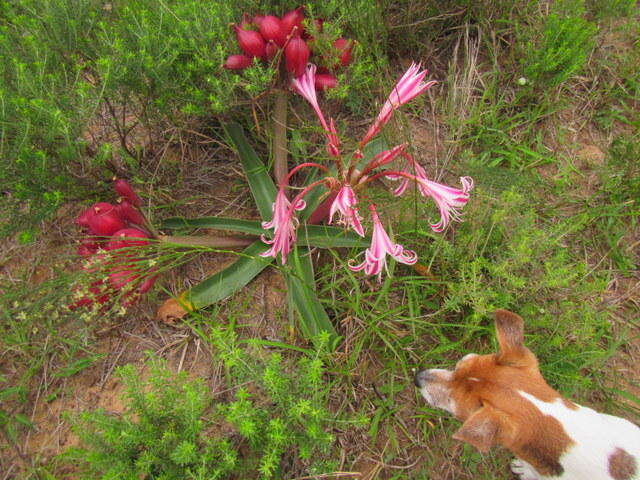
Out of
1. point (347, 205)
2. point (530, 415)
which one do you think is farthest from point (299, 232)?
point (530, 415)

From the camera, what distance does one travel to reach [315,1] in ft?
7.79

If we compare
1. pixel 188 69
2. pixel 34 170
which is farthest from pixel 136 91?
pixel 34 170

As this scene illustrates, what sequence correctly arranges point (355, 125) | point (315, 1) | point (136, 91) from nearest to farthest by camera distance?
point (136, 91), point (315, 1), point (355, 125)

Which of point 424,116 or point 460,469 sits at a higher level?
point 424,116

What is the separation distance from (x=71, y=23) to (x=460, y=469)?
2.90 metres

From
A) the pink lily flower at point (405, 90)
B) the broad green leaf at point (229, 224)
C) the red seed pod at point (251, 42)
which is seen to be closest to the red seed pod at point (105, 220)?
the broad green leaf at point (229, 224)

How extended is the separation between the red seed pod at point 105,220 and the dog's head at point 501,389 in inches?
63.9

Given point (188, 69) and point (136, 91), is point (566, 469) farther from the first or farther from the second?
point (136, 91)

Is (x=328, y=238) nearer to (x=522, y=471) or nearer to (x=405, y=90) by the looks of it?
(x=405, y=90)

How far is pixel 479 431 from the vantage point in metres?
1.56

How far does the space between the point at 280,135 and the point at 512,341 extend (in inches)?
61.1

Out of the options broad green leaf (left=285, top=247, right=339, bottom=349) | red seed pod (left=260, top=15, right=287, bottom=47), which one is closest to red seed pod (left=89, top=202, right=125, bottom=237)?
broad green leaf (left=285, top=247, right=339, bottom=349)

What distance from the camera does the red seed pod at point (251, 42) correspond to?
80.1 inches

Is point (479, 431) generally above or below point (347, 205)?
below
